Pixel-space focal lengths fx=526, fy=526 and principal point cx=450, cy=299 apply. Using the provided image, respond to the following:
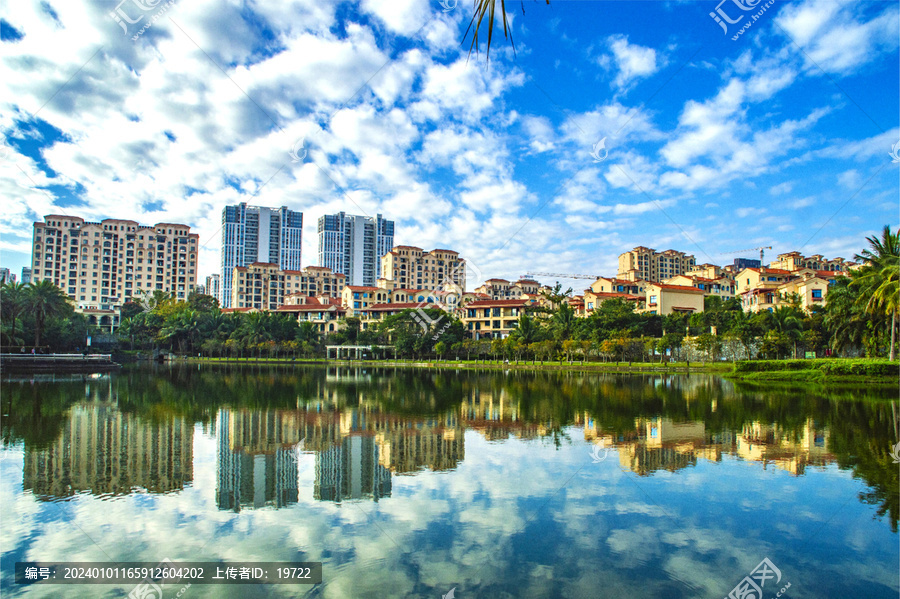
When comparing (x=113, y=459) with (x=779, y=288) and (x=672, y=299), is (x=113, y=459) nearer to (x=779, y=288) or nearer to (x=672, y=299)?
(x=672, y=299)

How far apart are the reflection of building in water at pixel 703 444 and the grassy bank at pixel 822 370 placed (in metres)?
20.0

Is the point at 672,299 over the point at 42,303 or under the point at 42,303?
over

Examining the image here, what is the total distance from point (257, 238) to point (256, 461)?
156890 millimetres

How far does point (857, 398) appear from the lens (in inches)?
968

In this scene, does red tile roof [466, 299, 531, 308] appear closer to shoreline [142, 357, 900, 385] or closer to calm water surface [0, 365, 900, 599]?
shoreline [142, 357, 900, 385]

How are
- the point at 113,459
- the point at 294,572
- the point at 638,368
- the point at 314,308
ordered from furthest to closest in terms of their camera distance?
the point at 314,308, the point at 638,368, the point at 113,459, the point at 294,572

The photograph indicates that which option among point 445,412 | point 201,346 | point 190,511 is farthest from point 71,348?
point 190,511

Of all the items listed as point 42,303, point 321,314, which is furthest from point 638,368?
point 42,303

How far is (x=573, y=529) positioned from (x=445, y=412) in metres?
12.7

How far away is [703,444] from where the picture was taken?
13727 millimetres

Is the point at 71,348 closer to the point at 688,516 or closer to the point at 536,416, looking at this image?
the point at 536,416

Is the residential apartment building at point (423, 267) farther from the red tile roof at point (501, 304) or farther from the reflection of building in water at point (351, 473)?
the reflection of building in water at point (351, 473)

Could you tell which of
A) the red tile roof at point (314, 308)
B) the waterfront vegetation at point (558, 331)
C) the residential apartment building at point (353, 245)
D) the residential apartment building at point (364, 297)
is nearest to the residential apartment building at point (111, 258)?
the waterfront vegetation at point (558, 331)
